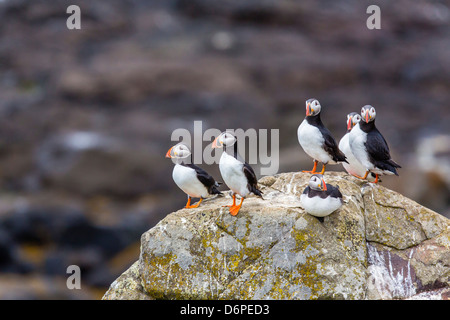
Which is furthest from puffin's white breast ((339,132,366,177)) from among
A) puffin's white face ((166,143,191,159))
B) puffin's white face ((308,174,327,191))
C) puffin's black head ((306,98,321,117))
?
puffin's white face ((166,143,191,159))

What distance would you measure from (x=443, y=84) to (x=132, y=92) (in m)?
20.0

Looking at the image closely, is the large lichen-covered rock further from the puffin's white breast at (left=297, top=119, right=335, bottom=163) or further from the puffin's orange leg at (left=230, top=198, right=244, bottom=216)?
the puffin's white breast at (left=297, top=119, right=335, bottom=163)

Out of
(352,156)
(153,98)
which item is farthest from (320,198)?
(153,98)

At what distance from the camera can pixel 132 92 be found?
112 ft

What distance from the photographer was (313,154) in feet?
29.2

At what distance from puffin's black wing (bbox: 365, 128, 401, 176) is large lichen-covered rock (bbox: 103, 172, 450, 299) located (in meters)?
0.72

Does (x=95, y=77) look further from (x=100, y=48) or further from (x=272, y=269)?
(x=272, y=269)

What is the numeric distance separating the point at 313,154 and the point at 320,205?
5.29 ft

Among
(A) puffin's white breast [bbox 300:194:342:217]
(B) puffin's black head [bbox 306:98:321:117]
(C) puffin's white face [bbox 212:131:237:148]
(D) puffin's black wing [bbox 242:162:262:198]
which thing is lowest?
(A) puffin's white breast [bbox 300:194:342:217]

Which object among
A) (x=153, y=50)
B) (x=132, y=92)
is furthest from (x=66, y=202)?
(x=153, y=50)

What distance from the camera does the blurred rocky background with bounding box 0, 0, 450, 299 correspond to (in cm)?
2211

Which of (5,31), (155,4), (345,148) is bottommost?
(345,148)

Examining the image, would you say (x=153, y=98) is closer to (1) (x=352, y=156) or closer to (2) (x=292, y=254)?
(1) (x=352, y=156)

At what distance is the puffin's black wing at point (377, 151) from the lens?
8633mm
